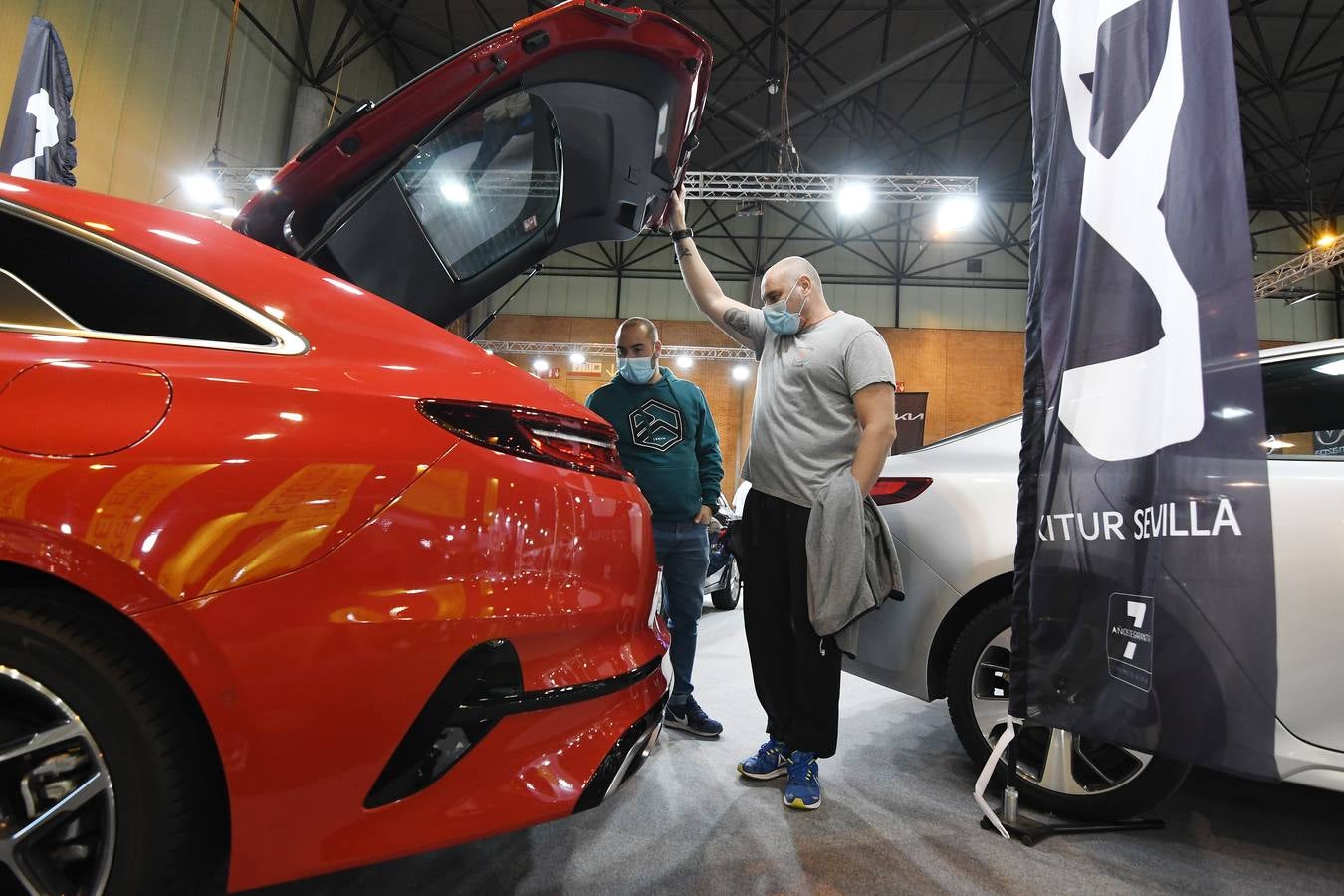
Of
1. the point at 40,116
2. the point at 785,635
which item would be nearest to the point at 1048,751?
the point at 785,635

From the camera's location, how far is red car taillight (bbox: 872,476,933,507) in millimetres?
2020

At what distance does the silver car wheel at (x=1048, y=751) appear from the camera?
1.70m

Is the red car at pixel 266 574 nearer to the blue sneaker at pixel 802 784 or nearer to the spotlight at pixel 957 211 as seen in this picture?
the blue sneaker at pixel 802 784

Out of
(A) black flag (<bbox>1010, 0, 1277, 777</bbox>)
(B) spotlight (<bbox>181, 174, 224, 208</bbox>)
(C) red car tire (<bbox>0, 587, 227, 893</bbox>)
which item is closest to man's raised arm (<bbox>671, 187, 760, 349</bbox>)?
(A) black flag (<bbox>1010, 0, 1277, 777</bbox>)

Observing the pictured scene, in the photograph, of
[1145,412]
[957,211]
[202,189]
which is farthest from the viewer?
[957,211]

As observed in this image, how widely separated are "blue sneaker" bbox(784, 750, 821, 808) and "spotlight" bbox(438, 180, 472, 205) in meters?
1.89

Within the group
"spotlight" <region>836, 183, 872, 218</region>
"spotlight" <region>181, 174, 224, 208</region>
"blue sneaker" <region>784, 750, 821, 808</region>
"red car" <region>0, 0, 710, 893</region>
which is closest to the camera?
"red car" <region>0, 0, 710, 893</region>

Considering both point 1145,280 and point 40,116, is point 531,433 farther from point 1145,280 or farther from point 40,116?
point 40,116

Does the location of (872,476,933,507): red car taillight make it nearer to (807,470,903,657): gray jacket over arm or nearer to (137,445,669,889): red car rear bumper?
(807,470,903,657): gray jacket over arm

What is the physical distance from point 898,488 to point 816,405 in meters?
0.43

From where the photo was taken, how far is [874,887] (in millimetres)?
1402

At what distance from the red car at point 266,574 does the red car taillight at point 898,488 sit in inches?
46.9

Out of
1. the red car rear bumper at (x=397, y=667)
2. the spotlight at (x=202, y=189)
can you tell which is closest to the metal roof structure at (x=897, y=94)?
the spotlight at (x=202, y=189)

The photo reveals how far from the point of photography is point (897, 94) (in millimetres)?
11008
